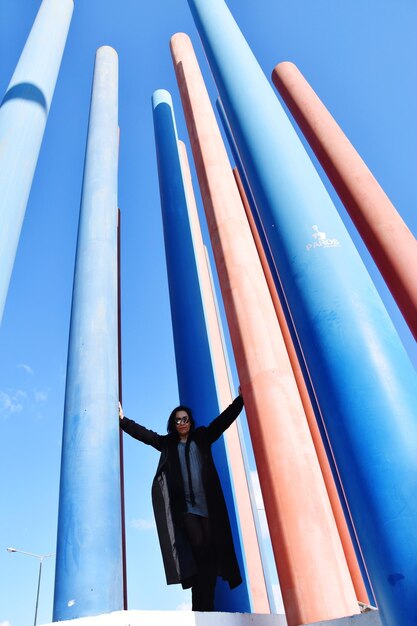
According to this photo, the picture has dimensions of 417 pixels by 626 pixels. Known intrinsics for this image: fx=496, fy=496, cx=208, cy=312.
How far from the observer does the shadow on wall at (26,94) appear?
274 inches

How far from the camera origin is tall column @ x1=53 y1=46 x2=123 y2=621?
4.74 metres

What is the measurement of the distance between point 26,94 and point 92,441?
4947 millimetres

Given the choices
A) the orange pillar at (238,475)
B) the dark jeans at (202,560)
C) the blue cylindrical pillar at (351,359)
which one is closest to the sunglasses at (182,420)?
the dark jeans at (202,560)

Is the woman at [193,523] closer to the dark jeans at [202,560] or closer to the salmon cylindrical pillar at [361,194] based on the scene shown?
the dark jeans at [202,560]

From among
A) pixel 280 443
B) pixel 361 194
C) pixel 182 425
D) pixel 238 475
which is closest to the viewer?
pixel 280 443

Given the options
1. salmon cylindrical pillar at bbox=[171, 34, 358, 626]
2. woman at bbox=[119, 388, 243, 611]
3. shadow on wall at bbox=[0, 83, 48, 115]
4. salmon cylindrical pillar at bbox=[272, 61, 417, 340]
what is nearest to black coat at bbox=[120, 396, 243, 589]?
woman at bbox=[119, 388, 243, 611]

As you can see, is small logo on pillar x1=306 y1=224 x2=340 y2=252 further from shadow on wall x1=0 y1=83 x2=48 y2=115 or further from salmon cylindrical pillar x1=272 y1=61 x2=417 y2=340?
shadow on wall x1=0 y1=83 x2=48 y2=115

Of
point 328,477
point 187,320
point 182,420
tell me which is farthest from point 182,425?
point 328,477

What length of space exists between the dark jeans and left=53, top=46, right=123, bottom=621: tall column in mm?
1012

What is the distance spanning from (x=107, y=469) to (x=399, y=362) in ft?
10.9

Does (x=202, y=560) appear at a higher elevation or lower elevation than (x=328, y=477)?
lower

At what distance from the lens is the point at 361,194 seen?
7.34 m

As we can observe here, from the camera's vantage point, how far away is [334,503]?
315 inches

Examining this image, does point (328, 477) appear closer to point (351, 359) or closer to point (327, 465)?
point (327, 465)
